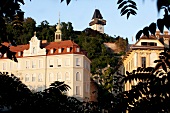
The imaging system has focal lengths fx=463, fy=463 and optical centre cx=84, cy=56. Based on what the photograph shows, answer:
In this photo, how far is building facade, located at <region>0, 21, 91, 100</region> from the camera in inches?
2869

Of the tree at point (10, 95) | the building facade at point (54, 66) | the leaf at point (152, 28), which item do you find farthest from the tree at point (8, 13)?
the building facade at point (54, 66)

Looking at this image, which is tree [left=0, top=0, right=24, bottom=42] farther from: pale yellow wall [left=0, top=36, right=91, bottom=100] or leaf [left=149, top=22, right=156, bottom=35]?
pale yellow wall [left=0, top=36, right=91, bottom=100]

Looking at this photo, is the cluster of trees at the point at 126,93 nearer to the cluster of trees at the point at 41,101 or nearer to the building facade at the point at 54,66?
the cluster of trees at the point at 41,101

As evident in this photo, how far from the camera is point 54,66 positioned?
74.6m

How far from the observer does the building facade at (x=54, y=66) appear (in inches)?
2869

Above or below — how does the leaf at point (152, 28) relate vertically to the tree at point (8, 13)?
below

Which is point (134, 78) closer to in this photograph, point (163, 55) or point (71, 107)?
point (163, 55)

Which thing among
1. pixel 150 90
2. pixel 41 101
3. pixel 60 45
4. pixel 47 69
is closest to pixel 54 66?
pixel 47 69

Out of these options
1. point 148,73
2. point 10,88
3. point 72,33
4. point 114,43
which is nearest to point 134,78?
point 148,73

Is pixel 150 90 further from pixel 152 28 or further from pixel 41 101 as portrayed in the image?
pixel 41 101

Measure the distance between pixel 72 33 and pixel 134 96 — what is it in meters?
127

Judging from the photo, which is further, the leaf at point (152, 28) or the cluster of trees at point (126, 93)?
the cluster of trees at point (126, 93)

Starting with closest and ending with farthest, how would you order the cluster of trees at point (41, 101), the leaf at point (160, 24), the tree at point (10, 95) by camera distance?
1. the leaf at point (160, 24)
2. the cluster of trees at point (41, 101)
3. the tree at point (10, 95)

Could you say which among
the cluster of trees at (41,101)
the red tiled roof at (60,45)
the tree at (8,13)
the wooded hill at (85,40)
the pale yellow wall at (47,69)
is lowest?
the cluster of trees at (41,101)
